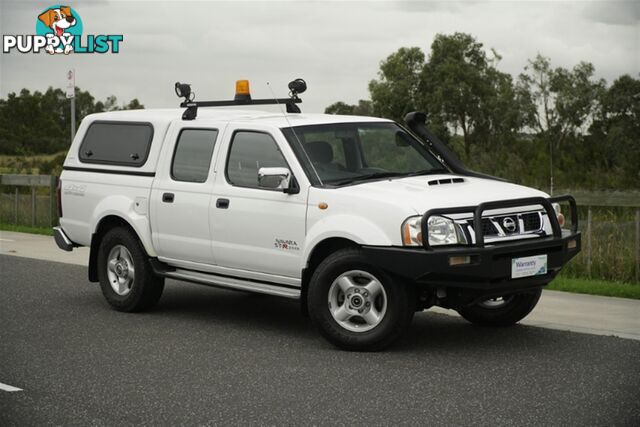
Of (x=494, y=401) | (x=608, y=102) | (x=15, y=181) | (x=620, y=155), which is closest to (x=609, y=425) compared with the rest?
(x=494, y=401)

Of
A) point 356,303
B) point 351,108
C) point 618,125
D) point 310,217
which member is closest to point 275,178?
point 310,217

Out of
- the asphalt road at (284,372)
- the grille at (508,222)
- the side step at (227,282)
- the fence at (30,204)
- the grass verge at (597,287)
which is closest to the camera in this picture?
the asphalt road at (284,372)

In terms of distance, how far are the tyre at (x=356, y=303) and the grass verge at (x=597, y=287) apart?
3.82 meters

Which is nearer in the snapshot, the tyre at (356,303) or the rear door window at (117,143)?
the tyre at (356,303)

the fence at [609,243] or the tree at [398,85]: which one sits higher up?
the tree at [398,85]

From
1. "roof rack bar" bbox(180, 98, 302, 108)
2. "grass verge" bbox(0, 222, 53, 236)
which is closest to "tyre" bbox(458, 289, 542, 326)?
"roof rack bar" bbox(180, 98, 302, 108)

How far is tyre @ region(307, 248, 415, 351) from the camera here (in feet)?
26.6

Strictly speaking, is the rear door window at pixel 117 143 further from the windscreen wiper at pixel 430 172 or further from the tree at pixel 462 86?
the tree at pixel 462 86

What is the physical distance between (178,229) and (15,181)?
12655mm


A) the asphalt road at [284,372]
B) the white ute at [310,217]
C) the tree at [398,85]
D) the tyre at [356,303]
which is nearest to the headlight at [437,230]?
the white ute at [310,217]

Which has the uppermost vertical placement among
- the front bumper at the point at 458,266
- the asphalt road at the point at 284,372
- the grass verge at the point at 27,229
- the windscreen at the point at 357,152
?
the windscreen at the point at 357,152

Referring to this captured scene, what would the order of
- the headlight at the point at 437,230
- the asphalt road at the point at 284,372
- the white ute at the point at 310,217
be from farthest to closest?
the white ute at the point at 310,217
the headlight at the point at 437,230
the asphalt road at the point at 284,372

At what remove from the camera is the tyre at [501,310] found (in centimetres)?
934

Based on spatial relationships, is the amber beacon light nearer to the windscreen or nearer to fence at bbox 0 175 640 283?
the windscreen
